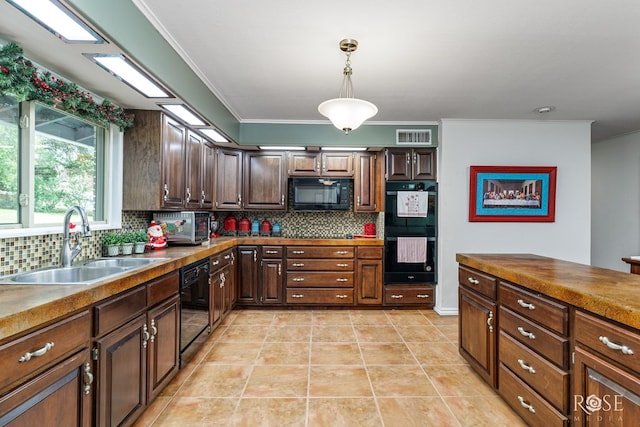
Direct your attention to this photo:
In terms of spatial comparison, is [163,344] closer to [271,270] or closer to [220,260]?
[220,260]

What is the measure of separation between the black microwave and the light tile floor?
1488mm

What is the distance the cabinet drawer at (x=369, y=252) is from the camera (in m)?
4.08

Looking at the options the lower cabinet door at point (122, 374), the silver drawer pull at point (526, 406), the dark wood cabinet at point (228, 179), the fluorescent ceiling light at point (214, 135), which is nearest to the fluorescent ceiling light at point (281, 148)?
the dark wood cabinet at point (228, 179)

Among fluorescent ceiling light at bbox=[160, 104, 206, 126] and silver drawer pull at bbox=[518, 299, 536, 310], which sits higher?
fluorescent ceiling light at bbox=[160, 104, 206, 126]

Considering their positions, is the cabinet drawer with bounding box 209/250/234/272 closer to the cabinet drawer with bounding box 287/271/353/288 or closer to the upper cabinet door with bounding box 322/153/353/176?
the cabinet drawer with bounding box 287/271/353/288

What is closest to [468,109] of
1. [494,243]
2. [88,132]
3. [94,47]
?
[494,243]

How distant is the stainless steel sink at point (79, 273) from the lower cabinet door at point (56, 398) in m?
0.37

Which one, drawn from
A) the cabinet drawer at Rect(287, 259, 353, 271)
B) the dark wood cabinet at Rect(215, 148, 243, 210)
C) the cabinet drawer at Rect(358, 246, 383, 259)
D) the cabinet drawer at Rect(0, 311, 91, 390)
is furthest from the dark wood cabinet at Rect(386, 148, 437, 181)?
the cabinet drawer at Rect(0, 311, 91, 390)

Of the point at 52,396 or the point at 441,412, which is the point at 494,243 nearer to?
the point at 441,412

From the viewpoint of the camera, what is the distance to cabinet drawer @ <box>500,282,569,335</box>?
1.53 meters

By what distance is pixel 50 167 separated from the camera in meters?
2.14

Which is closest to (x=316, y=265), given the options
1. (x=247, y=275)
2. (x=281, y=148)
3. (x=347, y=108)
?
(x=247, y=275)

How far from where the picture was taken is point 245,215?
4605mm

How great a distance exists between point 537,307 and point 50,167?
311cm
